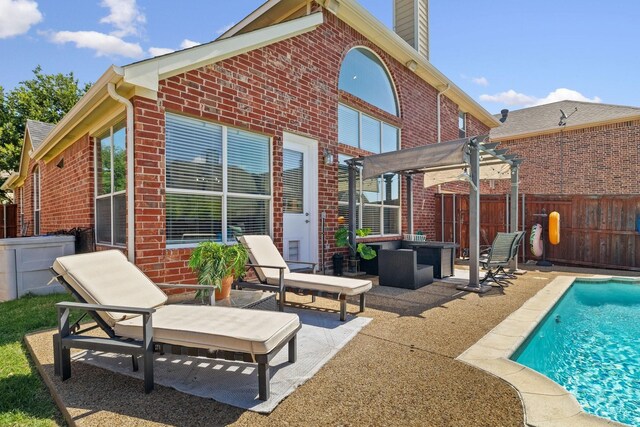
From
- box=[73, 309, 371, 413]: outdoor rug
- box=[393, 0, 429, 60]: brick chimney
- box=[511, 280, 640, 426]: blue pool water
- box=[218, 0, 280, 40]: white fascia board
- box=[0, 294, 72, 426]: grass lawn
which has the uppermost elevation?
box=[393, 0, 429, 60]: brick chimney

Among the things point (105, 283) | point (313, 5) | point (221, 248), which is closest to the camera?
point (105, 283)

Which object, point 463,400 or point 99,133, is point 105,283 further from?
point 99,133

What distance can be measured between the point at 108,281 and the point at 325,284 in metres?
2.39

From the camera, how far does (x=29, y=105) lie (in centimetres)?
2066

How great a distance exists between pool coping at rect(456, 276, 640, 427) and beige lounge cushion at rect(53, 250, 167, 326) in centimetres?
305

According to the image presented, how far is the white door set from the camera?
6.89 m

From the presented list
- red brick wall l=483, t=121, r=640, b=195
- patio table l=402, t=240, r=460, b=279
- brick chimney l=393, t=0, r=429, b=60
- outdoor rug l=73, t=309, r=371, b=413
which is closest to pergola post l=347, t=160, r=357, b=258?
patio table l=402, t=240, r=460, b=279

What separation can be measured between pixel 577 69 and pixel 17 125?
28.1 meters

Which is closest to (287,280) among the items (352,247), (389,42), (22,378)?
(22,378)

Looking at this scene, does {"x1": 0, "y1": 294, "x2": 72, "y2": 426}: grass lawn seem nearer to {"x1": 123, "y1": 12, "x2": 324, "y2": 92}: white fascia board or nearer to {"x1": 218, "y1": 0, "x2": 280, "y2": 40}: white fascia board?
{"x1": 123, "y1": 12, "x2": 324, "y2": 92}: white fascia board

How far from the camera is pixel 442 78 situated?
36.4ft

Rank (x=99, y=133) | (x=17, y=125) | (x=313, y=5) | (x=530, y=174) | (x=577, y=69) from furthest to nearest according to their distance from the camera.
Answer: (x=17, y=125) → (x=530, y=174) → (x=577, y=69) → (x=313, y=5) → (x=99, y=133)

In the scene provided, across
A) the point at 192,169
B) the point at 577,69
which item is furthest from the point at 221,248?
the point at 577,69

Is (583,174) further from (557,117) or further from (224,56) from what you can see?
(224,56)
